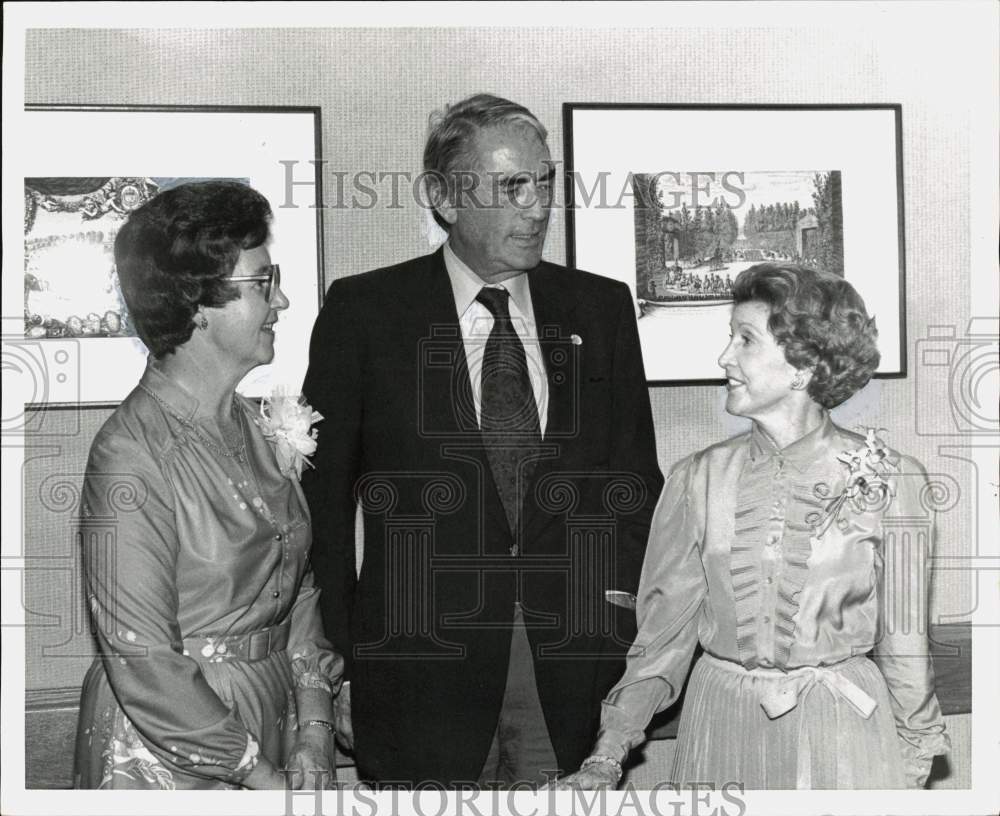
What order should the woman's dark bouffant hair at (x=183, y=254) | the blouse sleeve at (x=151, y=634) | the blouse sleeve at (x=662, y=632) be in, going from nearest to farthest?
the blouse sleeve at (x=151, y=634) → the woman's dark bouffant hair at (x=183, y=254) → the blouse sleeve at (x=662, y=632)

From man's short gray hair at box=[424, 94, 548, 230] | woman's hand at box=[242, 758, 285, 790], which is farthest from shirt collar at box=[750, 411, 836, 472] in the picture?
woman's hand at box=[242, 758, 285, 790]

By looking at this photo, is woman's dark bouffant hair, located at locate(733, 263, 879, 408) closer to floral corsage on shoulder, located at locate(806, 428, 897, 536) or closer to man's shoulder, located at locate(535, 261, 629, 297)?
floral corsage on shoulder, located at locate(806, 428, 897, 536)

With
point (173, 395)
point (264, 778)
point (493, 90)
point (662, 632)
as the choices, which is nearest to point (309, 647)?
point (264, 778)

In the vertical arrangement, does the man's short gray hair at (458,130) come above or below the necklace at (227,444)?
above

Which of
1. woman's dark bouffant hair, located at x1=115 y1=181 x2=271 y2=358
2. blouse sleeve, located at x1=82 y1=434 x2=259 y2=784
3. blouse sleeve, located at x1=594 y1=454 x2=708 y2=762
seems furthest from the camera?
blouse sleeve, located at x1=594 y1=454 x2=708 y2=762

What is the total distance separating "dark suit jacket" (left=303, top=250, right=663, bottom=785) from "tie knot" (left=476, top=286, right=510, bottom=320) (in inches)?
2.4

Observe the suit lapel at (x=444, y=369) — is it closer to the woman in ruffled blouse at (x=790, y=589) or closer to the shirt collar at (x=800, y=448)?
the woman in ruffled blouse at (x=790, y=589)

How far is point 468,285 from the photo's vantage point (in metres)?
2.28

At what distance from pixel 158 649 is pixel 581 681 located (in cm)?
79

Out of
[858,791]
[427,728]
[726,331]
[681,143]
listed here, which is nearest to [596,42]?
[681,143]

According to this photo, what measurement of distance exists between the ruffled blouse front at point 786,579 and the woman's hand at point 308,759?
52 cm

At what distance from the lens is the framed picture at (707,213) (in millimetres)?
2307

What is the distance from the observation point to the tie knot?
228 centimetres

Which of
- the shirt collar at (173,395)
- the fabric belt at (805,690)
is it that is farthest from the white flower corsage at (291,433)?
the fabric belt at (805,690)
